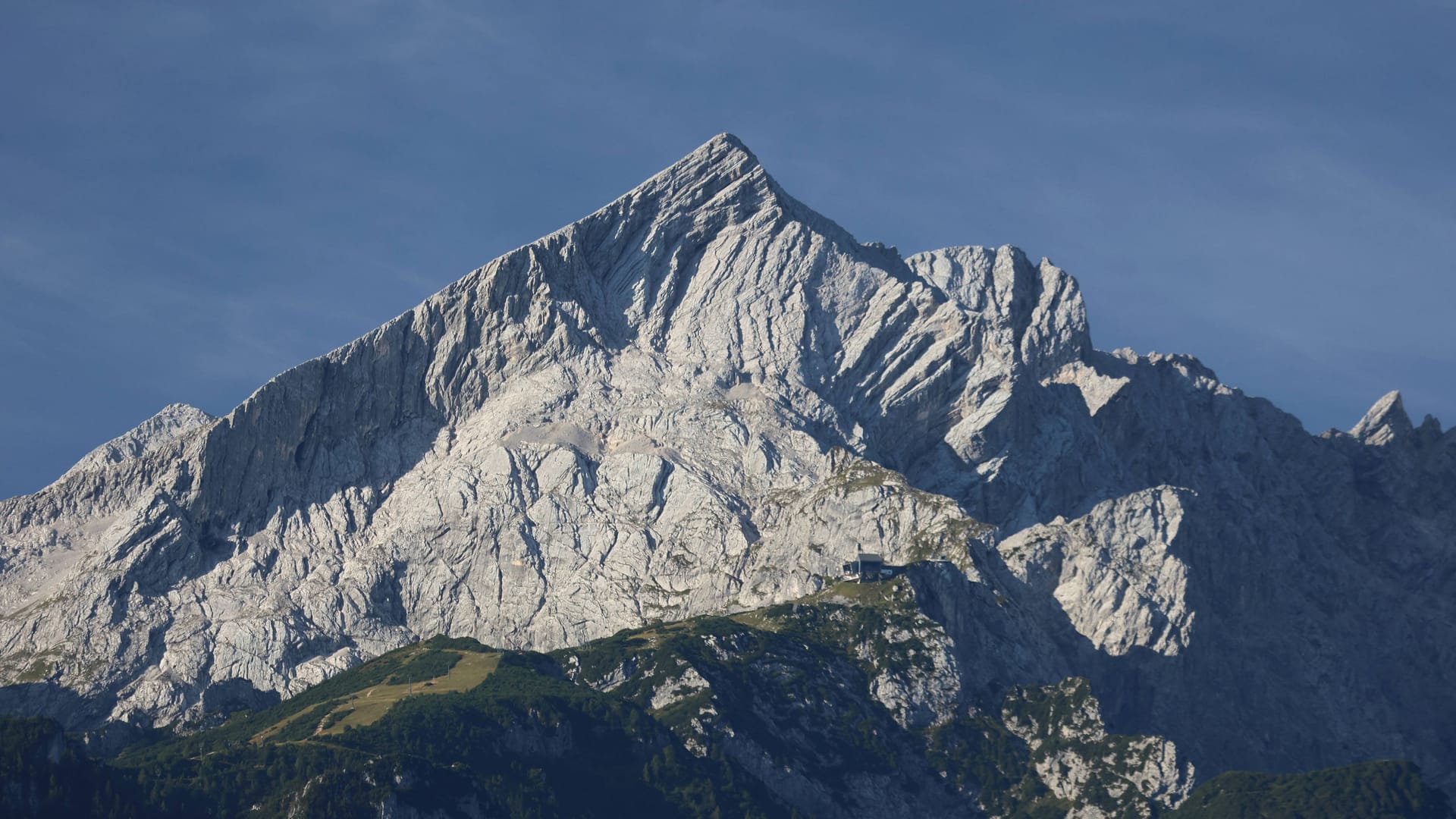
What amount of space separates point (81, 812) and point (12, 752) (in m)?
6.07

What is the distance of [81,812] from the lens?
200 metres

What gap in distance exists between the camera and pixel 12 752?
19938 centimetres
